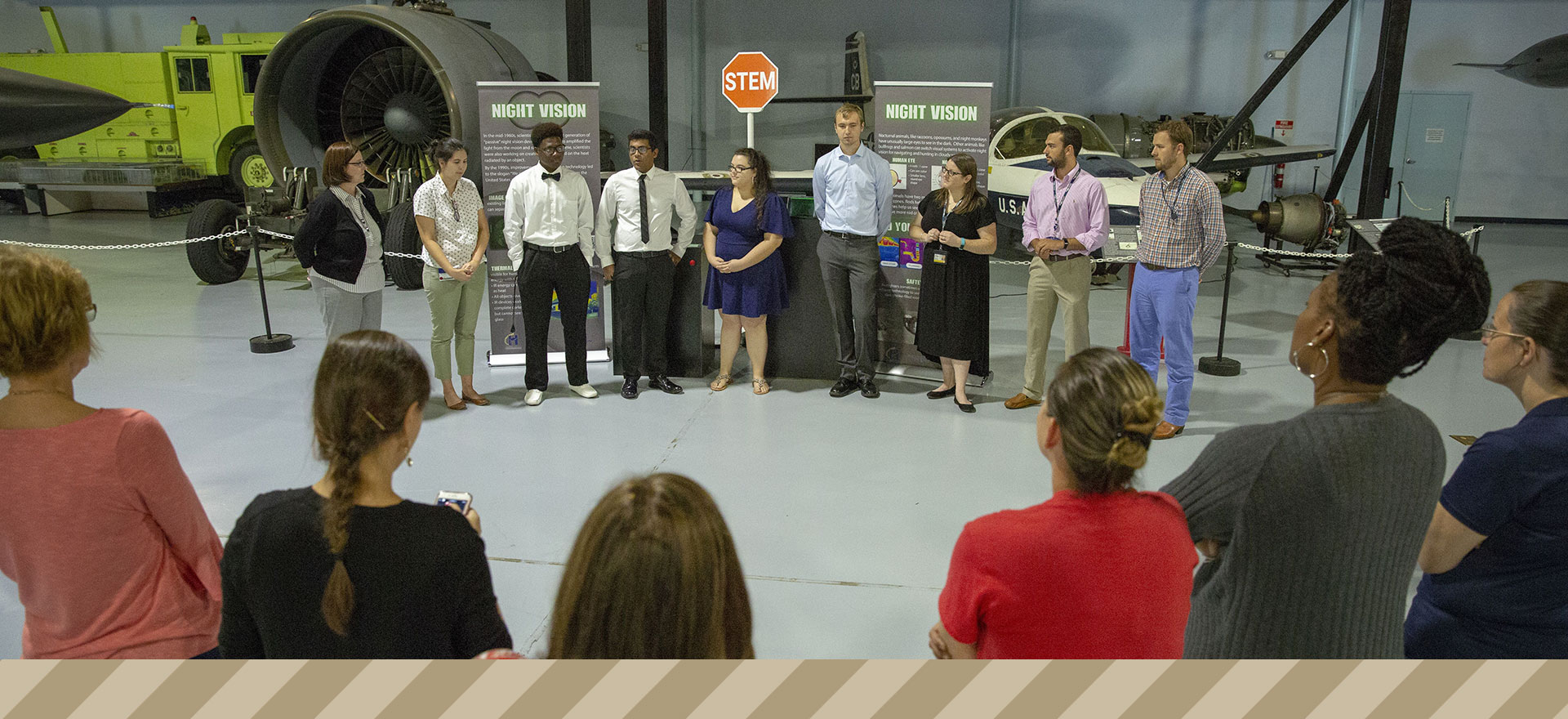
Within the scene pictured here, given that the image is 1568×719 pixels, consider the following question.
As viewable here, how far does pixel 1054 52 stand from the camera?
14.2m

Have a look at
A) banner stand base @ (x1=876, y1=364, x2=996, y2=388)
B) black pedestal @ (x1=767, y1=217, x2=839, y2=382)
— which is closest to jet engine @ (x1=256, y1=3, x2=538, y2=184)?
black pedestal @ (x1=767, y1=217, x2=839, y2=382)

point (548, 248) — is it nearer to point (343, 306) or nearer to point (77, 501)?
point (343, 306)

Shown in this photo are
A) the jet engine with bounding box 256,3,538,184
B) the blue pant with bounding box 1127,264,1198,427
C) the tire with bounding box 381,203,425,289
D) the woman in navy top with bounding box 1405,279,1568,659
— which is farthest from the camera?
the jet engine with bounding box 256,3,538,184

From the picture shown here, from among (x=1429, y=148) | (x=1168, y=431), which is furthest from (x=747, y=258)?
(x=1429, y=148)

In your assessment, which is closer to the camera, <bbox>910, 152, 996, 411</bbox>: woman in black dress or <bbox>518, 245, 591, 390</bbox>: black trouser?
<bbox>910, 152, 996, 411</bbox>: woman in black dress

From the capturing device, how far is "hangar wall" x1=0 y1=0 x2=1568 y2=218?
13.3 meters

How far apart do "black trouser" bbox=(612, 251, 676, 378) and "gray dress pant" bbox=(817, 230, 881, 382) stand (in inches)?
36.7

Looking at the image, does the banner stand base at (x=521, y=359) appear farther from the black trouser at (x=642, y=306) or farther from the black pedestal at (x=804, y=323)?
the black pedestal at (x=804, y=323)

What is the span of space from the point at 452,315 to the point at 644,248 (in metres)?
1.10

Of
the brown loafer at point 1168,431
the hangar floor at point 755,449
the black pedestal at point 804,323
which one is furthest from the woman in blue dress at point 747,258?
the brown loafer at point 1168,431

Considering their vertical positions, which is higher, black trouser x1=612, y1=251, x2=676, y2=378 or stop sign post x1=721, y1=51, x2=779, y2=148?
stop sign post x1=721, y1=51, x2=779, y2=148

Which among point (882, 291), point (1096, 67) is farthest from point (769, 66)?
point (1096, 67)

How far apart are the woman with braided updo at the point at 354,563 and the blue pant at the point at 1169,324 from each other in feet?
13.6

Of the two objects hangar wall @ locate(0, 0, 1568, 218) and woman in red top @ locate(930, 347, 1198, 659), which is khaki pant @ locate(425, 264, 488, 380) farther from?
hangar wall @ locate(0, 0, 1568, 218)
